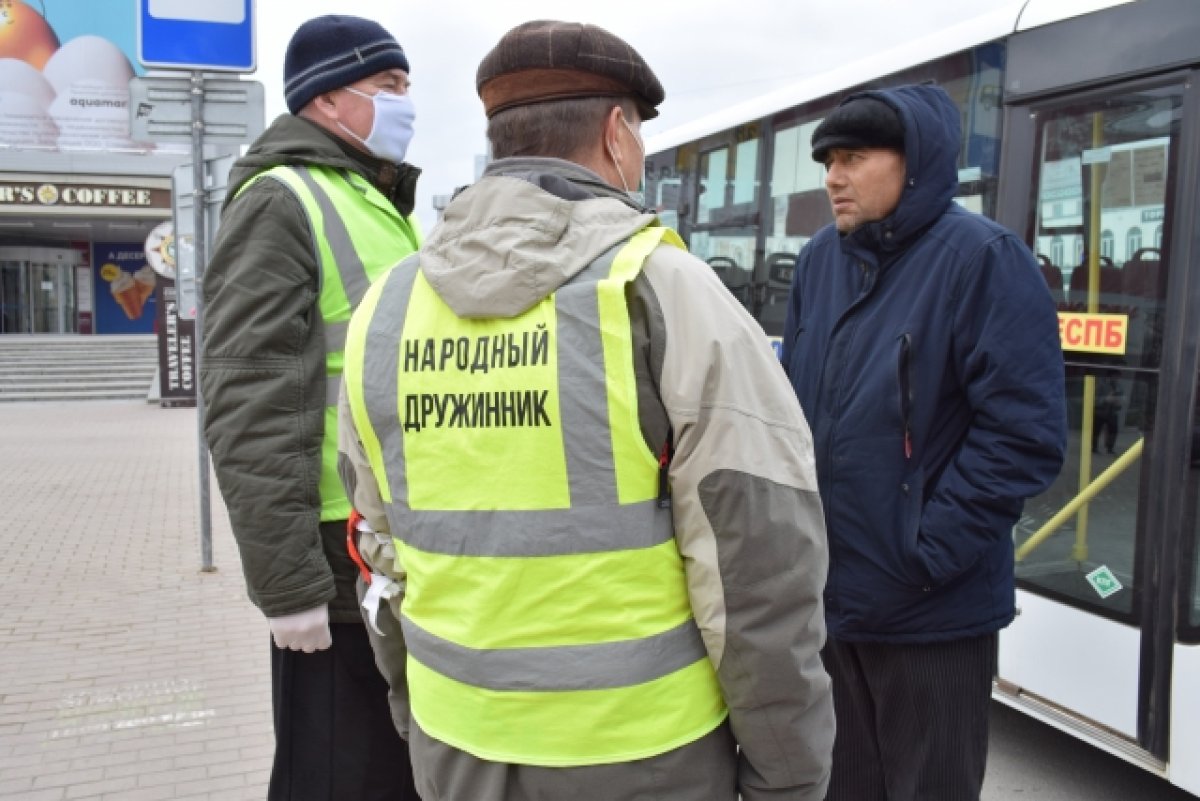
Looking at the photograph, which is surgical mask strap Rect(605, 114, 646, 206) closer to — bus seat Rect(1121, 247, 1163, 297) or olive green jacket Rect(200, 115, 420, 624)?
olive green jacket Rect(200, 115, 420, 624)

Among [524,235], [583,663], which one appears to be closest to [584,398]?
[524,235]

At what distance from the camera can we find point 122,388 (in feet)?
67.6

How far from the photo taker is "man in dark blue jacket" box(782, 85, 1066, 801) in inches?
90.9

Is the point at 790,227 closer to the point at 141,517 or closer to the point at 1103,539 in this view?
the point at 1103,539

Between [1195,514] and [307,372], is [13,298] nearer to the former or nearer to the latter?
[307,372]

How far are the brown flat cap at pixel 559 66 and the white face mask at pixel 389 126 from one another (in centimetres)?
105

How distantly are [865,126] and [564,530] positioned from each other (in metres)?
1.47

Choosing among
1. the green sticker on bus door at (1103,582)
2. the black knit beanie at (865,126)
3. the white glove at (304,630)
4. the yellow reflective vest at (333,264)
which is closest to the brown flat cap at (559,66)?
the yellow reflective vest at (333,264)

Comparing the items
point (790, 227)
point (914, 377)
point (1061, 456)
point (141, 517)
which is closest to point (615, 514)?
point (914, 377)

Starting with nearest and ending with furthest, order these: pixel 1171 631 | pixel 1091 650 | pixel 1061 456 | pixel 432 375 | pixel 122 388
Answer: pixel 432 375 < pixel 1061 456 < pixel 1171 631 < pixel 1091 650 < pixel 122 388

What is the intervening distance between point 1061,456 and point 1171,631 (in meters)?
1.26

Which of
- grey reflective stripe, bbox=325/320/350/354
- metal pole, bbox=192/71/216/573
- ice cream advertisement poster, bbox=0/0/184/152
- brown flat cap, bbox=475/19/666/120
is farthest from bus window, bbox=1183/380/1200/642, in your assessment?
ice cream advertisement poster, bbox=0/0/184/152

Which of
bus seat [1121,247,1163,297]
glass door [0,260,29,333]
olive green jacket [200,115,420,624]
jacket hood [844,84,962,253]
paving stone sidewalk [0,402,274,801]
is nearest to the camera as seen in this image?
olive green jacket [200,115,420,624]

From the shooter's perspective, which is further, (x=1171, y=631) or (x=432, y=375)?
(x=1171, y=631)
